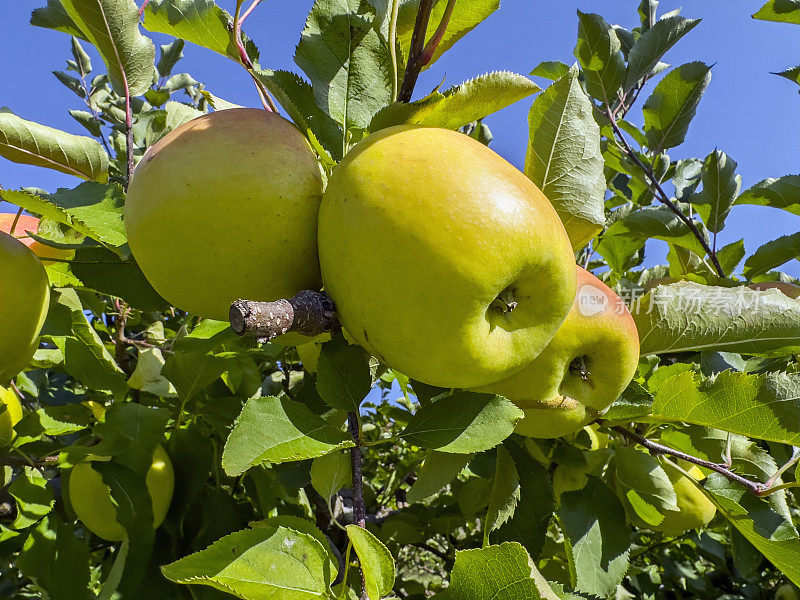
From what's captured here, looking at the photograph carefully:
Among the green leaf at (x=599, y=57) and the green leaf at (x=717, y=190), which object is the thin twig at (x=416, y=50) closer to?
the green leaf at (x=599, y=57)

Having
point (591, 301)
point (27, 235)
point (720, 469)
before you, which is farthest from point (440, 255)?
point (27, 235)

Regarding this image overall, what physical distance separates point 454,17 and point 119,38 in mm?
724

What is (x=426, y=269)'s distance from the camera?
2.36ft

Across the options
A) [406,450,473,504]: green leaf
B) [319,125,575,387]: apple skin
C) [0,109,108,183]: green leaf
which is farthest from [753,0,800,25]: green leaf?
[0,109,108,183]: green leaf

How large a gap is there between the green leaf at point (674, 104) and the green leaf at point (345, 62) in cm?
143

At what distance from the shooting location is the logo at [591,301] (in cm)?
99

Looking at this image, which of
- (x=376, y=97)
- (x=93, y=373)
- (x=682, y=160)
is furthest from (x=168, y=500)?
(x=682, y=160)

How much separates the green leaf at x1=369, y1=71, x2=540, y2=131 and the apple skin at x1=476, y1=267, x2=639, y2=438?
34 centimetres

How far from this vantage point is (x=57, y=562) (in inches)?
58.0

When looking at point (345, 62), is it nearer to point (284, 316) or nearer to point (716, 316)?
point (284, 316)

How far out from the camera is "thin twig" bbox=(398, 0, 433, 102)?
2.96 ft

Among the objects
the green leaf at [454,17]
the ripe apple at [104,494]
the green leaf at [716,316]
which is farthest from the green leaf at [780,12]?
the ripe apple at [104,494]

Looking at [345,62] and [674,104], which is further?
[674,104]

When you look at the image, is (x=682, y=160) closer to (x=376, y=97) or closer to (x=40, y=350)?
(x=376, y=97)
